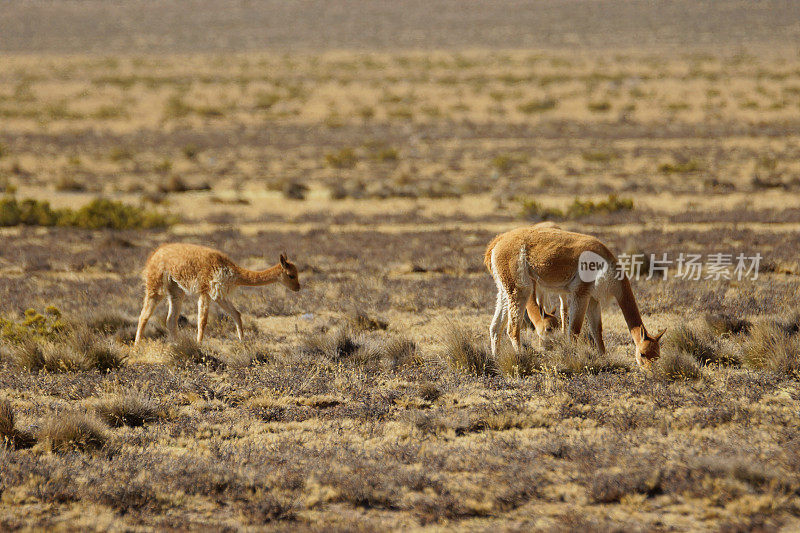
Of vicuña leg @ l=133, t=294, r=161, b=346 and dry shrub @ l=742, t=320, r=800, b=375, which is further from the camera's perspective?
vicuña leg @ l=133, t=294, r=161, b=346

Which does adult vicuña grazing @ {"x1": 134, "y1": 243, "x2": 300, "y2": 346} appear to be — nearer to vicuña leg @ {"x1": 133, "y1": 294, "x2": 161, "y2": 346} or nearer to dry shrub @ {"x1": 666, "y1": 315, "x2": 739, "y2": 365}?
vicuña leg @ {"x1": 133, "y1": 294, "x2": 161, "y2": 346}

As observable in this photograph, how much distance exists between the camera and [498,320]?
869 cm

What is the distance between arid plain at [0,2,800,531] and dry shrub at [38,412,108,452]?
2 centimetres

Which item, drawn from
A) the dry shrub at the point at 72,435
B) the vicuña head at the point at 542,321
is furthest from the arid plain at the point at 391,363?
the vicuña head at the point at 542,321

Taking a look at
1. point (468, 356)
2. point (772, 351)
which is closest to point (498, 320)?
point (468, 356)

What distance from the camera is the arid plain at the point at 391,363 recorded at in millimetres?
5602

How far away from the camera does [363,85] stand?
60594mm

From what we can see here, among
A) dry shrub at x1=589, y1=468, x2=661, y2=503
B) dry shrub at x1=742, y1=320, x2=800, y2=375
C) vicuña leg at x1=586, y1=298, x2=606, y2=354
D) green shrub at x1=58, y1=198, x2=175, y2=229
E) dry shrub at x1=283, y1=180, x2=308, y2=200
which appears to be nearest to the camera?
dry shrub at x1=589, y1=468, x2=661, y2=503

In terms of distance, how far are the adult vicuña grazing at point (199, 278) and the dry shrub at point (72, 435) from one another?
2870mm

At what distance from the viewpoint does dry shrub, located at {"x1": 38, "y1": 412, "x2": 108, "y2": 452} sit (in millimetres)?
Answer: 6566

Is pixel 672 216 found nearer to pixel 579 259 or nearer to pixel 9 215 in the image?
pixel 579 259

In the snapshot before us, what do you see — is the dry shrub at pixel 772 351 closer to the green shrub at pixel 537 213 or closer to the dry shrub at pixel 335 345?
the dry shrub at pixel 335 345

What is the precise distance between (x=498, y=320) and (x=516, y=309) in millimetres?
260

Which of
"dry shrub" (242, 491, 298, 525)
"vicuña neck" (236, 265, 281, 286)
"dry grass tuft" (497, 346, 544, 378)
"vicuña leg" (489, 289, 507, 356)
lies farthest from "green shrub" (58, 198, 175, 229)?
"dry shrub" (242, 491, 298, 525)
